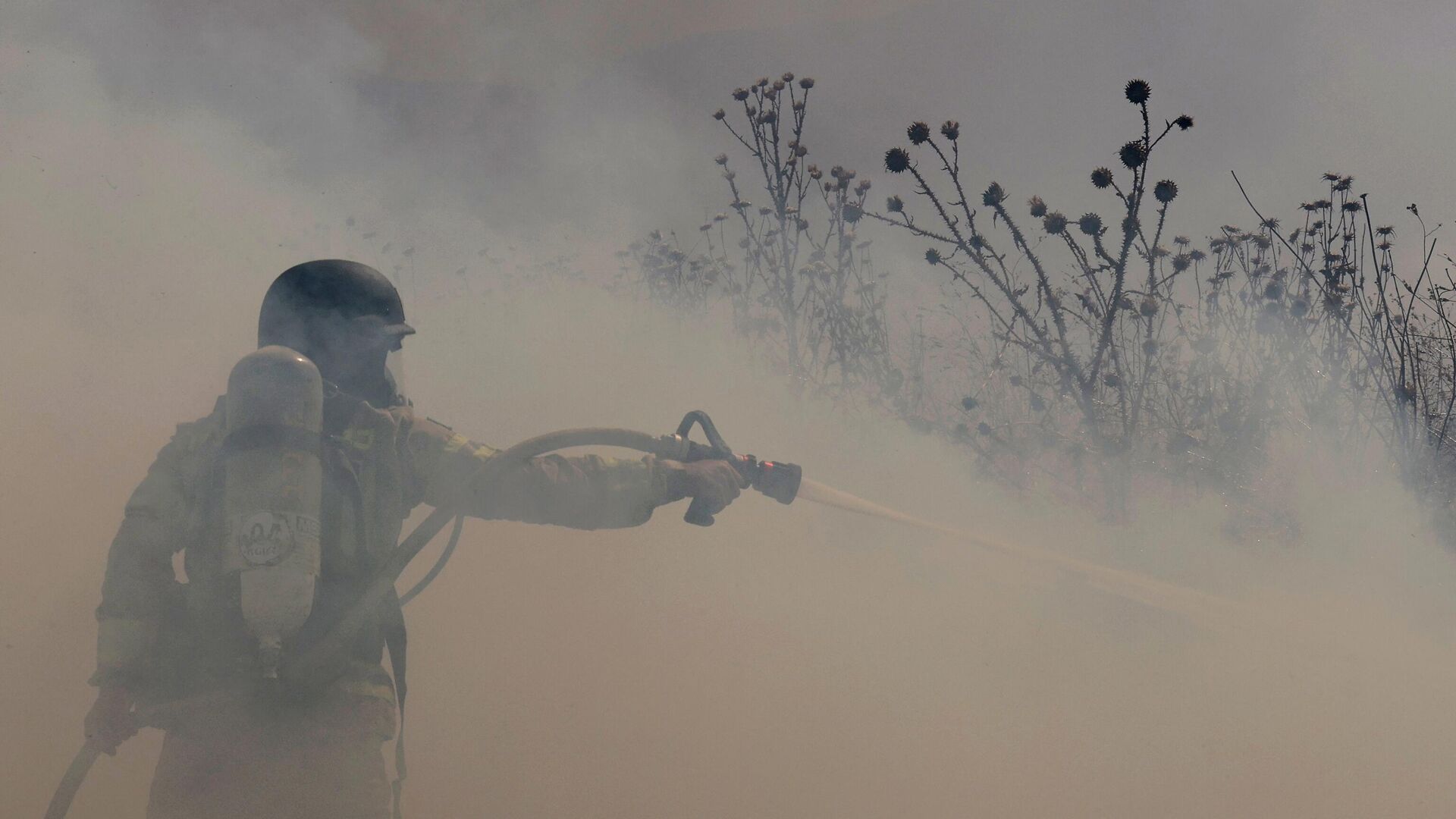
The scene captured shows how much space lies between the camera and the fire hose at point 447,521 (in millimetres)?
1901

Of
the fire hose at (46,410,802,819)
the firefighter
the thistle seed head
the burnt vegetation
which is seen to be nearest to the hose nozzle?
the fire hose at (46,410,802,819)

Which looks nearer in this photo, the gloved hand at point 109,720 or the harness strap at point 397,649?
the gloved hand at point 109,720

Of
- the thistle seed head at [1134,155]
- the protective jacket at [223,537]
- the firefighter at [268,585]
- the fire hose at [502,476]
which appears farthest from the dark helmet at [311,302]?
the thistle seed head at [1134,155]

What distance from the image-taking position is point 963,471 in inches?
187

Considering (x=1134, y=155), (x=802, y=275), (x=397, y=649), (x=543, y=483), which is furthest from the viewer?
(x=802, y=275)

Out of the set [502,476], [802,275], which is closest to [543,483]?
[502,476]

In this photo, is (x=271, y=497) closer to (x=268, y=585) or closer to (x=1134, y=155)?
(x=268, y=585)

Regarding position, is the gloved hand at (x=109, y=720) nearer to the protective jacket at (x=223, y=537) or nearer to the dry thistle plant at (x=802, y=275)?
the protective jacket at (x=223, y=537)

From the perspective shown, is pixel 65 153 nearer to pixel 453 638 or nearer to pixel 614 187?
pixel 453 638

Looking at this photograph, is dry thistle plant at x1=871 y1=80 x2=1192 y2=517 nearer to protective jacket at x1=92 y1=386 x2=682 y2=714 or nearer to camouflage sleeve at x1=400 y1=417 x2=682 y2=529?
camouflage sleeve at x1=400 y1=417 x2=682 y2=529

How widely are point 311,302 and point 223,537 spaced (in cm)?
63

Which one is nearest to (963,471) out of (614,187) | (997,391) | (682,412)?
(997,391)

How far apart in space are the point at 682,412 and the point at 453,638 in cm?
239

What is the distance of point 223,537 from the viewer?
5.96ft
